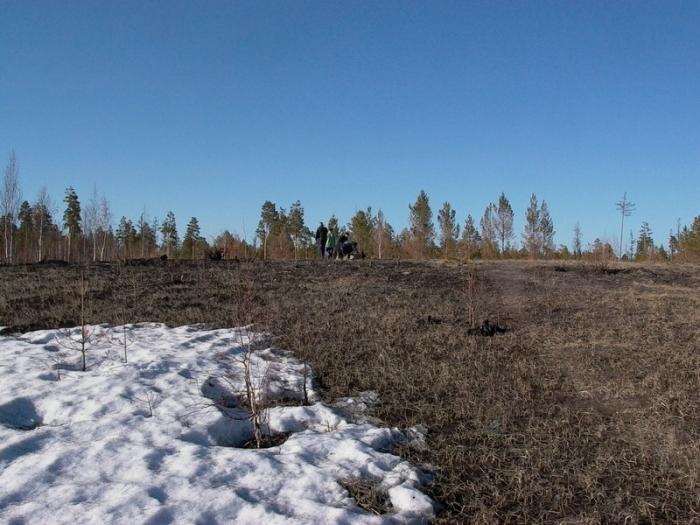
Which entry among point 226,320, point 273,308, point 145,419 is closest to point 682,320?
point 273,308

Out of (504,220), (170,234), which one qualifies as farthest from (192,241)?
(504,220)

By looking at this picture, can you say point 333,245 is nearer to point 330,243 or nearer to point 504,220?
point 330,243

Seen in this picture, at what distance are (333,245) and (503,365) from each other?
1697 cm

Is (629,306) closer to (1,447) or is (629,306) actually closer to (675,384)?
(675,384)

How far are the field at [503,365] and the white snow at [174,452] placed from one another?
13.5 inches

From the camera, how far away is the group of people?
73.3 feet

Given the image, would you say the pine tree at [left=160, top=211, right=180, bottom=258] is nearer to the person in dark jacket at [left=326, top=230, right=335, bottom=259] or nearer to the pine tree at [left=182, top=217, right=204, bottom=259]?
the pine tree at [left=182, top=217, right=204, bottom=259]

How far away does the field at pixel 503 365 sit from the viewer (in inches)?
137

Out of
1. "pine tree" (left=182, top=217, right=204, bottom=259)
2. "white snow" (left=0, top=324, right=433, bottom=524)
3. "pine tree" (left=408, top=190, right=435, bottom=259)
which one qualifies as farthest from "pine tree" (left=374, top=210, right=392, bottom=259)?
"white snow" (left=0, top=324, right=433, bottom=524)

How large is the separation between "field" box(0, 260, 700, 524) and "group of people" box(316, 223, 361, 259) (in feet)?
26.7

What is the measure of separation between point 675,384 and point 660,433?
4.81 ft

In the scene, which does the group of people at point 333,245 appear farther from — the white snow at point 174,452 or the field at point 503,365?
the white snow at point 174,452

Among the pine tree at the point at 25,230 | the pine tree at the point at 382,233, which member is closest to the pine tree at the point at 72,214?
the pine tree at the point at 25,230

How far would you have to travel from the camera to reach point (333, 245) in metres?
22.9
